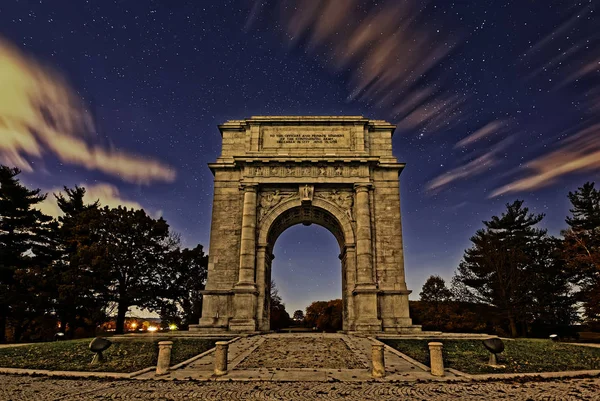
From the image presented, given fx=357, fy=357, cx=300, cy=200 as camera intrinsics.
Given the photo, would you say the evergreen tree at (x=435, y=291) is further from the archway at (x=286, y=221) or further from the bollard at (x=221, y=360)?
the bollard at (x=221, y=360)

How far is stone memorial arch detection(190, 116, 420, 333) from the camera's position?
981 inches

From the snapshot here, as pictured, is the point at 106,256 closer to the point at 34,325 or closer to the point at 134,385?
the point at 34,325

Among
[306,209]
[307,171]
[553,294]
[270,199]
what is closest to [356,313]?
[306,209]

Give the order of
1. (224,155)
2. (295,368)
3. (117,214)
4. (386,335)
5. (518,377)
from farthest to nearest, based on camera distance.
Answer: (117,214) < (224,155) < (386,335) < (295,368) < (518,377)

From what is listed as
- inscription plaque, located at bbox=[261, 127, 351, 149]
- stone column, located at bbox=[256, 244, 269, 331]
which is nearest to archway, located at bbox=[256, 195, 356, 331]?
stone column, located at bbox=[256, 244, 269, 331]

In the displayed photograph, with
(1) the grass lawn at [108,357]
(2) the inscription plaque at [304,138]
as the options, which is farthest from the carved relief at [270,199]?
(1) the grass lawn at [108,357]

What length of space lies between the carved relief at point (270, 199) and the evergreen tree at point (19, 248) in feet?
70.1

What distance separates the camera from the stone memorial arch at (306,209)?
24.9 m

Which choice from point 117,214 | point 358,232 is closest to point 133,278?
point 117,214

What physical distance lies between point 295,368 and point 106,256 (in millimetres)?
27594

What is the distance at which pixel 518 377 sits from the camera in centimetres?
987

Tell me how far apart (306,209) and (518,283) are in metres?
24.6

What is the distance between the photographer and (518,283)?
36531 mm

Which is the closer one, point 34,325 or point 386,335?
point 386,335
